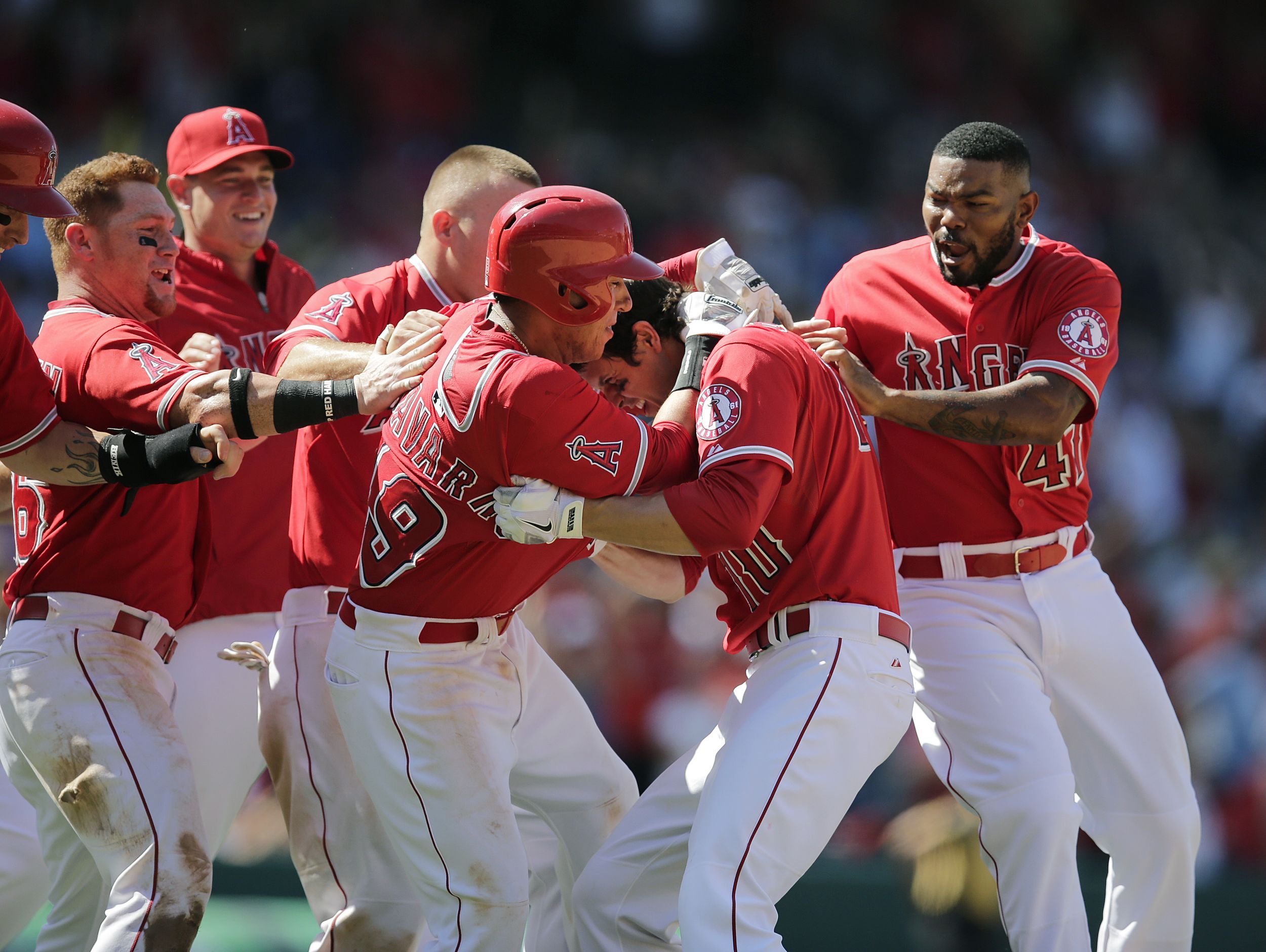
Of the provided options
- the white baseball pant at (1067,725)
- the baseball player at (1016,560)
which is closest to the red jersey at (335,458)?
the baseball player at (1016,560)

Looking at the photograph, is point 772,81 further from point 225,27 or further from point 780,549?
point 780,549

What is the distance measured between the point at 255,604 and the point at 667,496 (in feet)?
6.94

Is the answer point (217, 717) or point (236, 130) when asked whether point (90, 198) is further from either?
point (217, 717)

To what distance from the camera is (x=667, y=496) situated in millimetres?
→ 3451

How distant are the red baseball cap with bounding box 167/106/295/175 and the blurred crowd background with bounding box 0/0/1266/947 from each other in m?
5.22

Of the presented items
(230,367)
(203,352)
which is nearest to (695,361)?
(203,352)

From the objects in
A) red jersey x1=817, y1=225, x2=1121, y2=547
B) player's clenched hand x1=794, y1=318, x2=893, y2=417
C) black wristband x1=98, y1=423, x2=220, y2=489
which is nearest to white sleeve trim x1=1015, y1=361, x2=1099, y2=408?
red jersey x1=817, y1=225, x2=1121, y2=547

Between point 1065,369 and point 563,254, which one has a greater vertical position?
point 563,254

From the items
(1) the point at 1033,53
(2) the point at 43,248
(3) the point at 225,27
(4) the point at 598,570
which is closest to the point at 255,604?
(4) the point at 598,570

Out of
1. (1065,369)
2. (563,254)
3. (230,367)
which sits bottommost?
(230,367)

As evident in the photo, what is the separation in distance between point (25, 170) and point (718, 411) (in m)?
2.07

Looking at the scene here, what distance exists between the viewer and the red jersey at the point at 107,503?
3.90 meters

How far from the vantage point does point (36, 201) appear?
3.91 m

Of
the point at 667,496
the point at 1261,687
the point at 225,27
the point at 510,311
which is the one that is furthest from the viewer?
the point at 225,27
